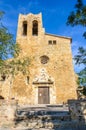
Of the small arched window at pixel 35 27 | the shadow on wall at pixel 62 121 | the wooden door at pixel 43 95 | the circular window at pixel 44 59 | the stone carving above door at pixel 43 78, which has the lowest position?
the shadow on wall at pixel 62 121

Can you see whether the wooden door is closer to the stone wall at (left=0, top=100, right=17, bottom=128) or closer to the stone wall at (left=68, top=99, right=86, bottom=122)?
the stone wall at (left=68, top=99, right=86, bottom=122)

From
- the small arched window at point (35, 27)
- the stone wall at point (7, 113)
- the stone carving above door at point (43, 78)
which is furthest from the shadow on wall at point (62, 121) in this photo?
the small arched window at point (35, 27)

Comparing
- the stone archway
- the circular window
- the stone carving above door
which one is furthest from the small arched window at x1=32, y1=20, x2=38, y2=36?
the stone carving above door

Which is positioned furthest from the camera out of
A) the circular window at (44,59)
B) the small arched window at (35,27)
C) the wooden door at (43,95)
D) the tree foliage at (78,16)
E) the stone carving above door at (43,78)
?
the small arched window at (35,27)

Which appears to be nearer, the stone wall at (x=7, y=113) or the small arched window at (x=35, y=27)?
the stone wall at (x=7, y=113)

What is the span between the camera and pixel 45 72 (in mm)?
22516

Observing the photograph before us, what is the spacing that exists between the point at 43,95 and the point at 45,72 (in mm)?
2653

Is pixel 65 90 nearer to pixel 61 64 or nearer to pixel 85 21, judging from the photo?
pixel 61 64

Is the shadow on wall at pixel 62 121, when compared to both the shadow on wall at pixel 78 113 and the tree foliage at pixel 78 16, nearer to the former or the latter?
the shadow on wall at pixel 78 113

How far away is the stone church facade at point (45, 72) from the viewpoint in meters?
21.4

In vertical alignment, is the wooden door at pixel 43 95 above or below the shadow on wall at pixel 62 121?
above

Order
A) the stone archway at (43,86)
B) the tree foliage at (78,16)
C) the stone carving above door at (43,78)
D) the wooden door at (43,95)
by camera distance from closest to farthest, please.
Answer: the tree foliage at (78,16) → the wooden door at (43,95) → the stone archway at (43,86) → the stone carving above door at (43,78)

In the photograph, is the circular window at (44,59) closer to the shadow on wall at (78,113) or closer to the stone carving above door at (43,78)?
the stone carving above door at (43,78)

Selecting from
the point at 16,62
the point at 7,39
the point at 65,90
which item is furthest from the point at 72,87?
the point at 7,39
